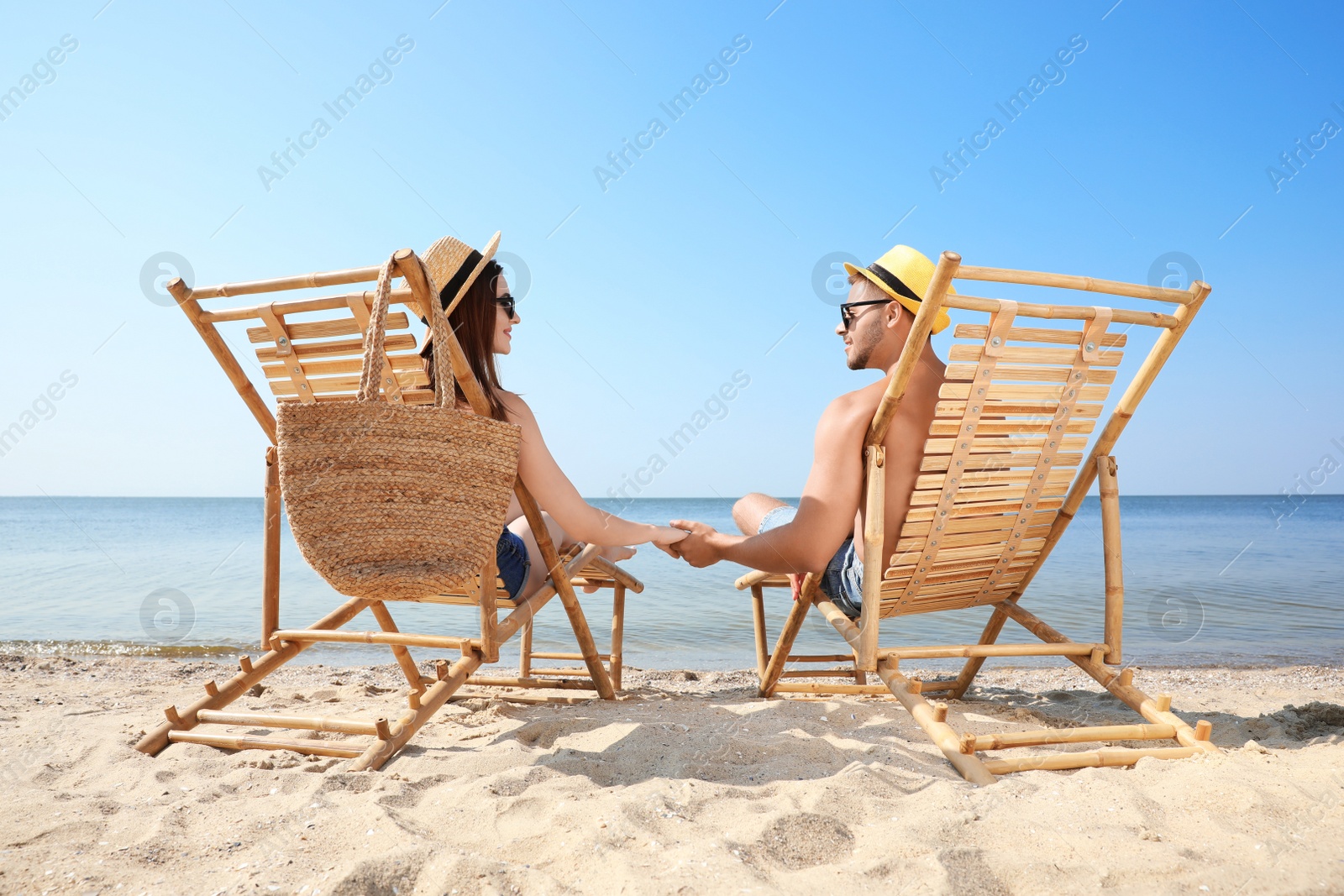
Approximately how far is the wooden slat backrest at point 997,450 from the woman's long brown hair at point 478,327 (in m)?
1.66

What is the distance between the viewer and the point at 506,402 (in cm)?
267

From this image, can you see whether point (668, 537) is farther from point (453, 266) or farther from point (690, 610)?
point (690, 610)

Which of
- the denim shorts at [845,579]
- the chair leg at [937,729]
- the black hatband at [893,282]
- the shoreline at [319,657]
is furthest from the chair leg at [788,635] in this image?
the shoreline at [319,657]

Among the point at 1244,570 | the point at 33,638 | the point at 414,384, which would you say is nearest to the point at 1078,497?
the point at 414,384

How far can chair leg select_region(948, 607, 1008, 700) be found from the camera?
340 centimetres

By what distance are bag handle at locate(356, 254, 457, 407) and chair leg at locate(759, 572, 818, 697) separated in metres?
1.76

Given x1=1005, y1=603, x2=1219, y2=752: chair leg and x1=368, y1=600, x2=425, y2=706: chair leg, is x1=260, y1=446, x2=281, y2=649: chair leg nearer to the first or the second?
x1=368, y1=600, x2=425, y2=706: chair leg

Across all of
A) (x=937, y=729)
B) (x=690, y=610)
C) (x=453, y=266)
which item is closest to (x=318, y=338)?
(x=453, y=266)

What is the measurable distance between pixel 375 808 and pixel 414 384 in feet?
4.91

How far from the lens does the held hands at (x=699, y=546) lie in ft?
10.7

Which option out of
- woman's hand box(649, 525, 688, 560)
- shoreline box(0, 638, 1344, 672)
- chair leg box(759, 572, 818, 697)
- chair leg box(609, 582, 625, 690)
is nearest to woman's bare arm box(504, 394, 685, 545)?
woman's hand box(649, 525, 688, 560)

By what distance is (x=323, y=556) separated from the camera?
212 centimetres

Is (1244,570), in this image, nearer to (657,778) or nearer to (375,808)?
(657,778)

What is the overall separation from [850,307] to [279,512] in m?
2.50
